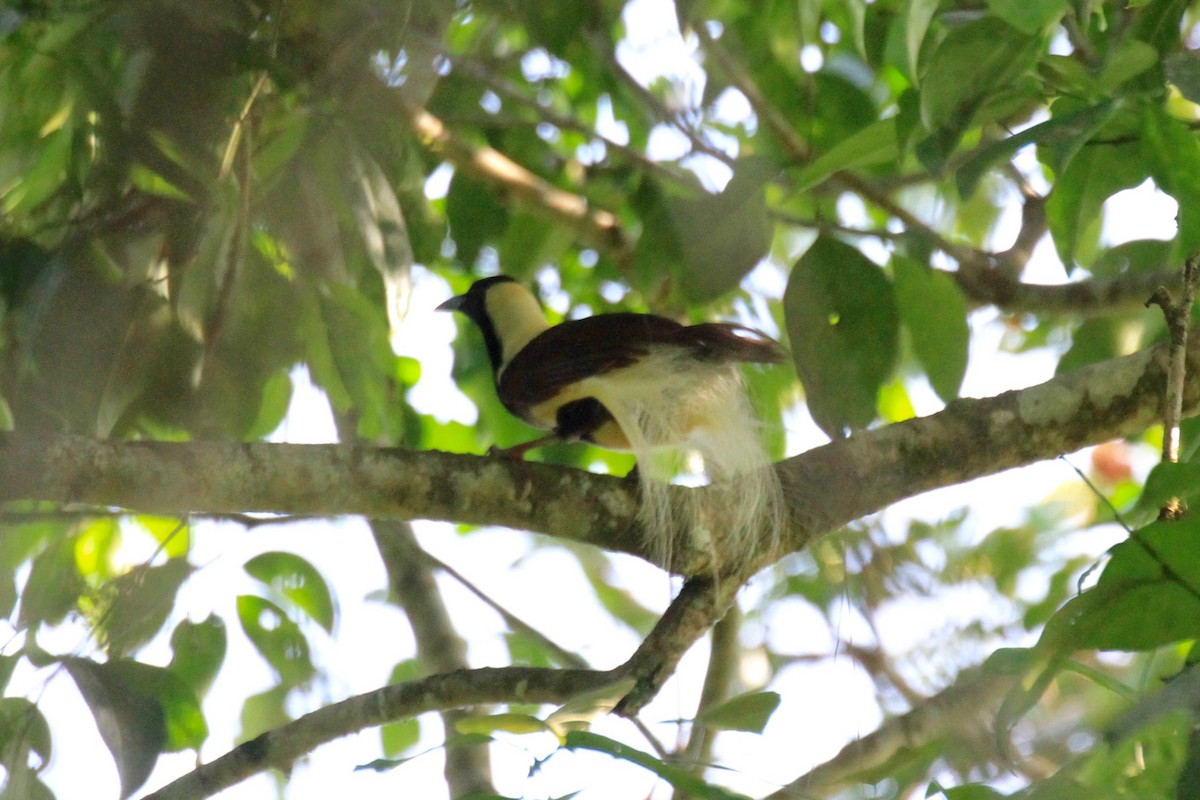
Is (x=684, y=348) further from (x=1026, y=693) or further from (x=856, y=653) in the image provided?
(x=1026, y=693)

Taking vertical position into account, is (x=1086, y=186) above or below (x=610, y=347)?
below

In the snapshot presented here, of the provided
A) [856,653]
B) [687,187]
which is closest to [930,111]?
[856,653]

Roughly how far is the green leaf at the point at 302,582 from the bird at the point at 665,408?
44 cm

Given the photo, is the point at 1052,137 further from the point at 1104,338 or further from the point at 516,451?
the point at 1104,338

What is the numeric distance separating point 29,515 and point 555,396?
3.34ft

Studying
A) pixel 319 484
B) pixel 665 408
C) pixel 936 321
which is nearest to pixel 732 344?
pixel 665 408

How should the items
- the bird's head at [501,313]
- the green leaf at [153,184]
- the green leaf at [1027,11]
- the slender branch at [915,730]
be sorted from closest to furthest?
the green leaf at [1027,11], the slender branch at [915,730], the green leaf at [153,184], the bird's head at [501,313]

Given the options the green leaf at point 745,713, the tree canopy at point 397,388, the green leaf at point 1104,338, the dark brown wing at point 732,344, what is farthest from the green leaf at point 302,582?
the green leaf at point 1104,338

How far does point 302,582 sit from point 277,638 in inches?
4.4

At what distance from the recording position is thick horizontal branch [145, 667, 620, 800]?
5.37ft

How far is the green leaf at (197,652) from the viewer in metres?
2.03

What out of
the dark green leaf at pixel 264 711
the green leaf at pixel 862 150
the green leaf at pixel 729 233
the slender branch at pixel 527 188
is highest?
the slender branch at pixel 527 188

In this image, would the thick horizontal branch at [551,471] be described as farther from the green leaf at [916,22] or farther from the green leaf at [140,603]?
the green leaf at [916,22]

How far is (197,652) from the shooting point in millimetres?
2041
